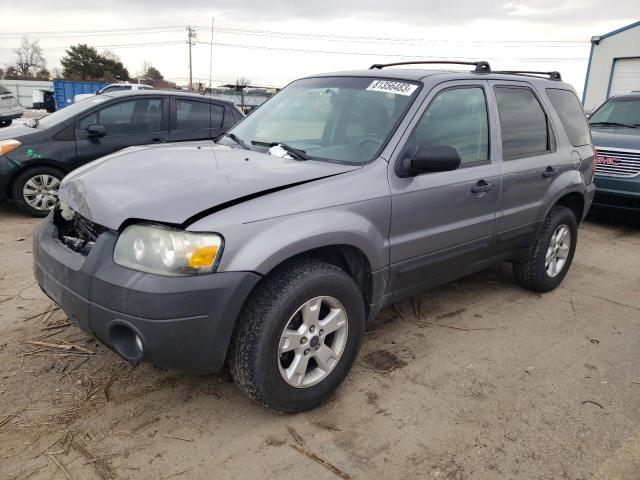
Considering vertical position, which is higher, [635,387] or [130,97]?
[130,97]

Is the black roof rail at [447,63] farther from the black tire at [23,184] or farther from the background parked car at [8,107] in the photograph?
the background parked car at [8,107]

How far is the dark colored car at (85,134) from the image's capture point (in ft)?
20.8

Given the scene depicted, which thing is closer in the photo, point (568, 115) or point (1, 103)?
point (568, 115)

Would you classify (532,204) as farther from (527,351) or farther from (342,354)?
(342,354)

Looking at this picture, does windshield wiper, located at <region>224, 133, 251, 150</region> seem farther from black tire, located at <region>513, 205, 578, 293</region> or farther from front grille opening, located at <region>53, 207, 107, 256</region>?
black tire, located at <region>513, 205, 578, 293</region>

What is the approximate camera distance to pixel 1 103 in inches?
540

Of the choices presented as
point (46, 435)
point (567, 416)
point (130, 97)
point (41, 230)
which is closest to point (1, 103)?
point (130, 97)

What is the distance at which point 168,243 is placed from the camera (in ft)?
7.55

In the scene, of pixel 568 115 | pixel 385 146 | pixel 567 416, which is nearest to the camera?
pixel 567 416

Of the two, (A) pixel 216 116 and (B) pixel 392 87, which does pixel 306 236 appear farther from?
(A) pixel 216 116

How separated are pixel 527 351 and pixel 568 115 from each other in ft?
7.39

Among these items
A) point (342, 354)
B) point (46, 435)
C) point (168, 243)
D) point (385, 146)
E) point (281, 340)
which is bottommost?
point (46, 435)

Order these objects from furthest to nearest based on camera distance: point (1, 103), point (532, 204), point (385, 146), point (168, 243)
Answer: point (1, 103) < point (532, 204) < point (385, 146) < point (168, 243)

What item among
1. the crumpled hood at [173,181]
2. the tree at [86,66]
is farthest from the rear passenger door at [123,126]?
the tree at [86,66]
